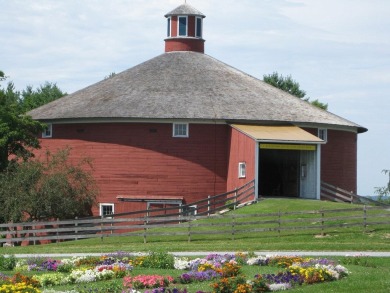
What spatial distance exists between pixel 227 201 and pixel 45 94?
4936 cm

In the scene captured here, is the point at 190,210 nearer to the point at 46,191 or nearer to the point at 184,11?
the point at 46,191

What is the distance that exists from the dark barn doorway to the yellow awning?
1.72 meters

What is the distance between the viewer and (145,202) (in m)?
49.0

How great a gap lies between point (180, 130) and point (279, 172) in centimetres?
643

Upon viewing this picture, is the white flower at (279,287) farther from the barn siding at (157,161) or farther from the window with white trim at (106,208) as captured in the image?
the window with white trim at (106,208)

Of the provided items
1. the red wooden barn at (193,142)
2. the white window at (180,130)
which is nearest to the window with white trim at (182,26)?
the red wooden barn at (193,142)

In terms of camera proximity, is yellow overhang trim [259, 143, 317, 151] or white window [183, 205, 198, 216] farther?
white window [183, 205, 198, 216]

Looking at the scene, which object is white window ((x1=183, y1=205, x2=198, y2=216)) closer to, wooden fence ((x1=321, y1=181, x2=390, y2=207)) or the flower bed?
wooden fence ((x1=321, y1=181, x2=390, y2=207))

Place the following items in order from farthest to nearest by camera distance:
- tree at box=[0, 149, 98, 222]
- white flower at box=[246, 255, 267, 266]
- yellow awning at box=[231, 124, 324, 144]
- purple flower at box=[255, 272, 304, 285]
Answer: yellow awning at box=[231, 124, 324, 144], tree at box=[0, 149, 98, 222], white flower at box=[246, 255, 267, 266], purple flower at box=[255, 272, 304, 285]

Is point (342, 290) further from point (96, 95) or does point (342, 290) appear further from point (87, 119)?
point (96, 95)

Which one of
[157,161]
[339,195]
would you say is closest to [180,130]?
[157,161]

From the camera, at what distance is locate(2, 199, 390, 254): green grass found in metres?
33.2

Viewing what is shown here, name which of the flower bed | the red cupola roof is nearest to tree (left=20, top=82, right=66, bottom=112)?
the red cupola roof

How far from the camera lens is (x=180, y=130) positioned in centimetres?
4947
